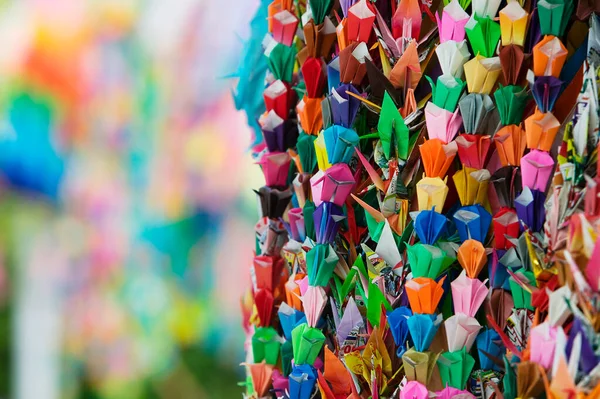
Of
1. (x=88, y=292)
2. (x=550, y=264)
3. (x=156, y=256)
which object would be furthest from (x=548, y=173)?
(x=88, y=292)

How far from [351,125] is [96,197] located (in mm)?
1220

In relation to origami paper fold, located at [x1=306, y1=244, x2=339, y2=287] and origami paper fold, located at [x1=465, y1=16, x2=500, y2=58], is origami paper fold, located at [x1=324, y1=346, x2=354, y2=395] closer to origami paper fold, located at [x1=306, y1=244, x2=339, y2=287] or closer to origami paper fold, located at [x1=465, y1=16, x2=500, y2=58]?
origami paper fold, located at [x1=306, y1=244, x2=339, y2=287]

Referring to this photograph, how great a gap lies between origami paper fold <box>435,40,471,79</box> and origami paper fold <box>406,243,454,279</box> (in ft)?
0.26

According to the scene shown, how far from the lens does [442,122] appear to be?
30 cm

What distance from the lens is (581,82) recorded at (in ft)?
0.90

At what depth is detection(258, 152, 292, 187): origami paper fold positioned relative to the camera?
0.38 meters

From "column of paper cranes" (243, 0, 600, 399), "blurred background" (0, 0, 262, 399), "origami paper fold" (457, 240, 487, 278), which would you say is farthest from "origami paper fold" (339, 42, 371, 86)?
"blurred background" (0, 0, 262, 399)

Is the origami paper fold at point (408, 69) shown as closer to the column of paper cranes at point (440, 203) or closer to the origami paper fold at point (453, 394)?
the column of paper cranes at point (440, 203)

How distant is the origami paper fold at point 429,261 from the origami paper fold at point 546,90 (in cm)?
8

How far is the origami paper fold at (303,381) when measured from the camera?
344 millimetres

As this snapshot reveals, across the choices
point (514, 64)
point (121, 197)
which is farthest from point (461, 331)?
point (121, 197)

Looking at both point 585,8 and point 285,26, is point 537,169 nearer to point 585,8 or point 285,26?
point 585,8

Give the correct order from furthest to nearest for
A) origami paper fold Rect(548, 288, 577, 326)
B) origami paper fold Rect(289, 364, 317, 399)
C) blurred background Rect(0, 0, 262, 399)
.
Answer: blurred background Rect(0, 0, 262, 399), origami paper fold Rect(289, 364, 317, 399), origami paper fold Rect(548, 288, 577, 326)

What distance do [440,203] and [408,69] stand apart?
69mm
